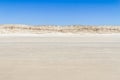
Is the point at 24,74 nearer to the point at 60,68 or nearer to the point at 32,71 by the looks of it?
the point at 32,71

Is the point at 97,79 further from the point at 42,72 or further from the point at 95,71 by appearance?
the point at 42,72

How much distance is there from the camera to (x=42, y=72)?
6086 millimetres

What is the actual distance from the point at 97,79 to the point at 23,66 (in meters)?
2.35

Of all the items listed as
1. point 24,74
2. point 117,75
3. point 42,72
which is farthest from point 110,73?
point 24,74

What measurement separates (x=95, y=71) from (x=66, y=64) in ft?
4.06

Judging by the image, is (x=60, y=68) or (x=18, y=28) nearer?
(x=60, y=68)

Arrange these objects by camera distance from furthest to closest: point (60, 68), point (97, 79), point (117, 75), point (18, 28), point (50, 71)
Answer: point (18, 28)
point (60, 68)
point (50, 71)
point (117, 75)
point (97, 79)

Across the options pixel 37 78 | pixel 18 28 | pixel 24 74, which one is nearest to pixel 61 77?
pixel 37 78

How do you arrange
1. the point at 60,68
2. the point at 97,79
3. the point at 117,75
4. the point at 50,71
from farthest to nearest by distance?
the point at 60,68 < the point at 50,71 < the point at 117,75 < the point at 97,79

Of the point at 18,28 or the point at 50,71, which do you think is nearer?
the point at 50,71

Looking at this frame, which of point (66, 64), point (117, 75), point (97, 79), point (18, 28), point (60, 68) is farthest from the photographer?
point (18, 28)

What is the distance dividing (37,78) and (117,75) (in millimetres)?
1823

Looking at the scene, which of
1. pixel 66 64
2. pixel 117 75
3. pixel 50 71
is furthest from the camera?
pixel 66 64

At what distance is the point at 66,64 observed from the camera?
23.8 ft
